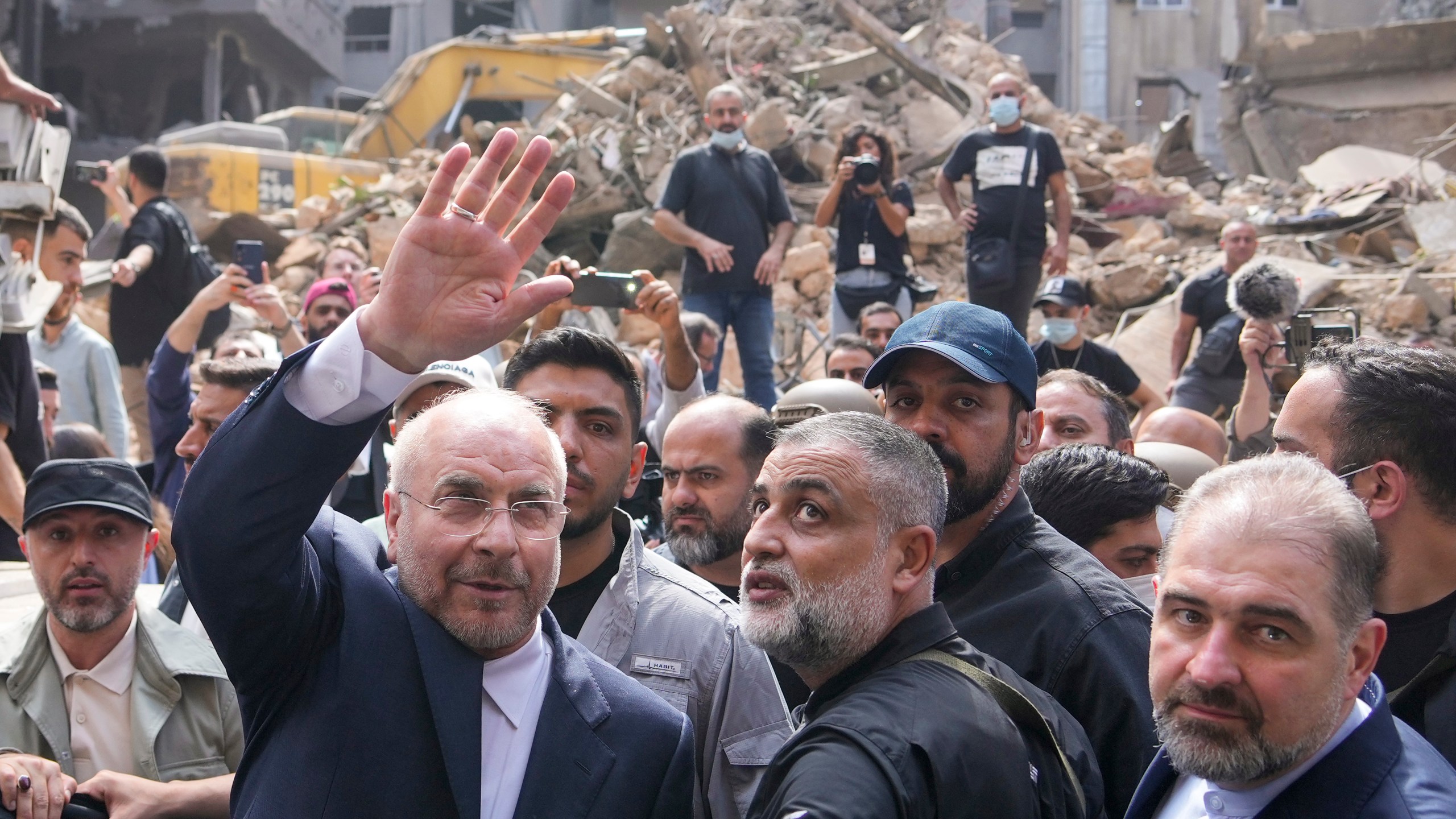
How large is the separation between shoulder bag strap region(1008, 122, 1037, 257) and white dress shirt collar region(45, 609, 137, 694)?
19.0 feet

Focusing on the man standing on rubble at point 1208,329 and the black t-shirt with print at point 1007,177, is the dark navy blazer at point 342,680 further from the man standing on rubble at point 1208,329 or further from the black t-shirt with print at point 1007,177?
the black t-shirt with print at point 1007,177

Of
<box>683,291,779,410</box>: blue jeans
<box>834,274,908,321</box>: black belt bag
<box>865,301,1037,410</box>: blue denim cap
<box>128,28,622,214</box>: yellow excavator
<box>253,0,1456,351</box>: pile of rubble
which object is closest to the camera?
<box>865,301,1037,410</box>: blue denim cap

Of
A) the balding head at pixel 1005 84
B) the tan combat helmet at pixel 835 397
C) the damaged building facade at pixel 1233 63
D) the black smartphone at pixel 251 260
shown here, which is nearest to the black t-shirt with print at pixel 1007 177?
the balding head at pixel 1005 84

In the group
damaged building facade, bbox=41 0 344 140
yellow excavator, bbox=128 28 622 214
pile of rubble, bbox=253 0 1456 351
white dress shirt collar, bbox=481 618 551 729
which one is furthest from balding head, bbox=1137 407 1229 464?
damaged building facade, bbox=41 0 344 140

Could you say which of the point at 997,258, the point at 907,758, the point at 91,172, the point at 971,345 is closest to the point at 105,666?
the point at 971,345

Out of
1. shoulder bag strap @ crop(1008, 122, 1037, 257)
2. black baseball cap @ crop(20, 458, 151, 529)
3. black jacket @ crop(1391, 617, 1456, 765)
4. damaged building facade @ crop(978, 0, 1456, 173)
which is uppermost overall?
damaged building facade @ crop(978, 0, 1456, 173)

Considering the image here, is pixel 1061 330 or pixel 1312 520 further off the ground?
pixel 1312 520

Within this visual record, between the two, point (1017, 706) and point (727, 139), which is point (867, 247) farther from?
point (1017, 706)

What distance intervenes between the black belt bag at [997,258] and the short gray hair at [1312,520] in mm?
5903

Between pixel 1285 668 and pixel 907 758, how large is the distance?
1.99ft

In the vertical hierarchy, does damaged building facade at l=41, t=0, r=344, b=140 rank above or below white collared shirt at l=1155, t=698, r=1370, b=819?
above

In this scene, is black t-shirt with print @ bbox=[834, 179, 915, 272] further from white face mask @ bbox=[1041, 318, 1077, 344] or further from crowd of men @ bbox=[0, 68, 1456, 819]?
crowd of men @ bbox=[0, 68, 1456, 819]

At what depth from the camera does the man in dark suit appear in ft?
7.04

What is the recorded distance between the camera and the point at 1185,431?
5316 millimetres
